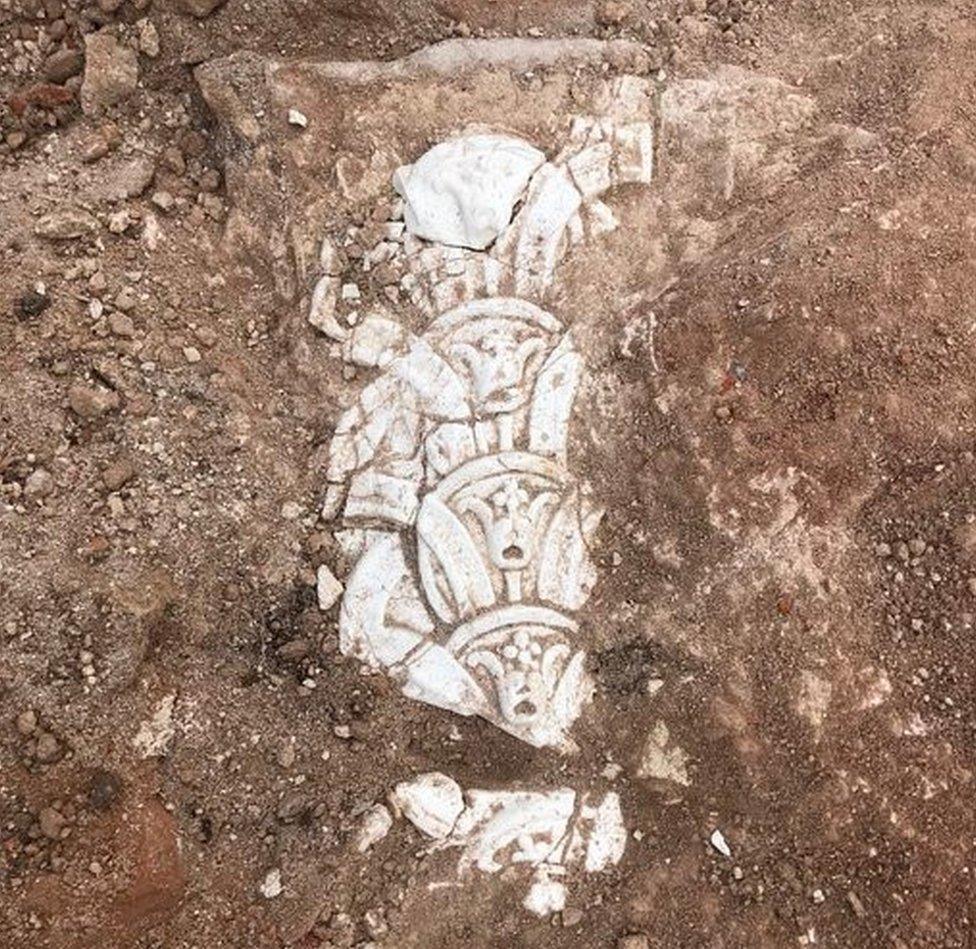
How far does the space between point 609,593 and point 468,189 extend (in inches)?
52.5

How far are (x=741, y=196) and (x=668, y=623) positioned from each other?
4.55 feet

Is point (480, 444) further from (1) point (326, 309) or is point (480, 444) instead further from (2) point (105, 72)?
(2) point (105, 72)

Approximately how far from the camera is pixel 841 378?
3.08 metres

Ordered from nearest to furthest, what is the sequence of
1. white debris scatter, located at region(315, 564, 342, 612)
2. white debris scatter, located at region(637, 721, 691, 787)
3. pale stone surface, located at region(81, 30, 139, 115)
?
1. white debris scatter, located at region(637, 721, 691, 787)
2. white debris scatter, located at region(315, 564, 342, 612)
3. pale stone surface, located at region(81, 30, 139, 115)

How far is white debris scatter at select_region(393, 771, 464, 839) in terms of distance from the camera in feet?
9.90

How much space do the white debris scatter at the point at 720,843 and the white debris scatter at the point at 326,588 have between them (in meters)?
1.31

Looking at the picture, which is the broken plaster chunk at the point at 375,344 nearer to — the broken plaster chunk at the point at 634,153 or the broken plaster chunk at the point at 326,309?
the broken plaster chunk at the point at 326,309

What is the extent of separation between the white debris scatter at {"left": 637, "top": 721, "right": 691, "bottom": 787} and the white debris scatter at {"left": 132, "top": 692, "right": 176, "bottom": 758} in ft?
4.51

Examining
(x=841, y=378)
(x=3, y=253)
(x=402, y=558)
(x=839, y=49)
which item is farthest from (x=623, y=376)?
(x=3, y=253)

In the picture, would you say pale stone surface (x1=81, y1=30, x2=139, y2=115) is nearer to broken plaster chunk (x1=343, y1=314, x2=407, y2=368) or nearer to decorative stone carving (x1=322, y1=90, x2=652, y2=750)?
decorative stone carving (x1=322, y1=90, x2=652, y2=750)

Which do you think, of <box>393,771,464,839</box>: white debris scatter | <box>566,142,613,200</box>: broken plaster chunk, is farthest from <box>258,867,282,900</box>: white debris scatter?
<box>566,142,613,200</box>: broken plaster chunk

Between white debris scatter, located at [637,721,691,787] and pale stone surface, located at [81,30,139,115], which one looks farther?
pale stone surface, located at [81,30,139,115]

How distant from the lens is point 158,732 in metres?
2.99

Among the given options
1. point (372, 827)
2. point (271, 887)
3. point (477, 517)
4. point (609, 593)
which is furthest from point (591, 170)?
point (271, 887)
